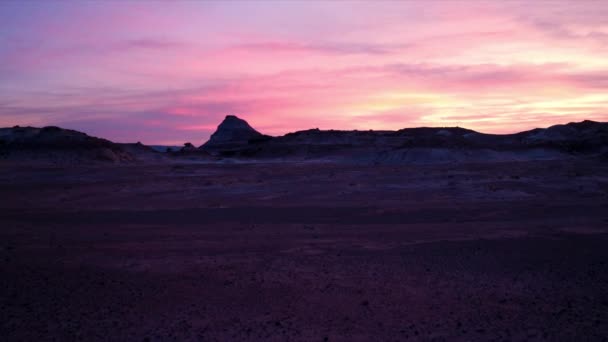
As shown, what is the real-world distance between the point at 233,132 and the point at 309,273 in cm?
15023

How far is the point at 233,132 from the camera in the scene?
158 m

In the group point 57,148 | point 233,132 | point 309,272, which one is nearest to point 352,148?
point 57,148

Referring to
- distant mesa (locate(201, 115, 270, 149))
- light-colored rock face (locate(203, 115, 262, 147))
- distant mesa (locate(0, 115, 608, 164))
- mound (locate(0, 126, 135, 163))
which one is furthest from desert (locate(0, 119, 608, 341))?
light-colored rock face (locate(203, 115, 262, 147))

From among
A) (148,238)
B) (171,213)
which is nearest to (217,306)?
(148,238)

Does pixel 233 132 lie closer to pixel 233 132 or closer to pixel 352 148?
pixel 233 132

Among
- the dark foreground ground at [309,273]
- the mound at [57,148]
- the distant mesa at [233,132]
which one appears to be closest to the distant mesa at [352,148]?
the mound at [57,148]

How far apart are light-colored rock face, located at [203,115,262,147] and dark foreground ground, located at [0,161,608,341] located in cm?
13197

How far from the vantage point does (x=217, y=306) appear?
773 cm

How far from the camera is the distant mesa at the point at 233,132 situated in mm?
151087

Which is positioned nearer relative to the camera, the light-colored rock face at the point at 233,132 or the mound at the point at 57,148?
the mound at the point at 57,148

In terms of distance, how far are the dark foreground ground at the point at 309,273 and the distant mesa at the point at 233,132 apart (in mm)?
130626

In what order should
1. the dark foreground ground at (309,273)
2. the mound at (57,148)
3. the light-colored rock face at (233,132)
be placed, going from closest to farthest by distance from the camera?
the dark foreground ground at (309,273), the mound at (57,148), the light-colored rock face at (233,132)

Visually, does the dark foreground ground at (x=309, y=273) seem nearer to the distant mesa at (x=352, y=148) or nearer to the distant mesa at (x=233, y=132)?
the distant mesa at (x=352, y=148)

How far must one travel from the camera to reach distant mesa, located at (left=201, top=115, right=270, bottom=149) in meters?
151
